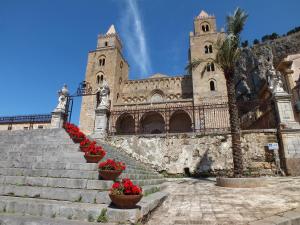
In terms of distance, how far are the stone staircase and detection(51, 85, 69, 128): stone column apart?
20.2 feet

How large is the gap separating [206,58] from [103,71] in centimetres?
1806

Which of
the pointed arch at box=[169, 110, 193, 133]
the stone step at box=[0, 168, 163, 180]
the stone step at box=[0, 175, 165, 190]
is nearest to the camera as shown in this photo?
the stone step at box=[0, 175, 165, 190]

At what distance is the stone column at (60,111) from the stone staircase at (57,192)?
243 inches

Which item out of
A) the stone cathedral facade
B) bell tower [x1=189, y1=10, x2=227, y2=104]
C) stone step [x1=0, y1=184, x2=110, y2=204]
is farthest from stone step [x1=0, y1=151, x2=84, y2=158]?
bell tower [x1=189, y1=10, x2=227, y2=104]

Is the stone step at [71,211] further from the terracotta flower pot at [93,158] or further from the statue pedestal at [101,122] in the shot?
the statue pedestal at [101,122]

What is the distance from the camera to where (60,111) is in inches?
506

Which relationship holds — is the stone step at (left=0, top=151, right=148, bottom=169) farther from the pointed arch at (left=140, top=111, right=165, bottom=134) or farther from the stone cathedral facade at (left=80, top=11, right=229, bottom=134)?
the stone cathedral facade at (left=80, top=11, right=229, bottom=134)

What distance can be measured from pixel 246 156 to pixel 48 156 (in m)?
9.03

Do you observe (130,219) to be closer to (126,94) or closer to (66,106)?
(66,106)

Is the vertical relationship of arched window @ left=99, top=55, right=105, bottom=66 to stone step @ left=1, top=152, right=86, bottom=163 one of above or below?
above

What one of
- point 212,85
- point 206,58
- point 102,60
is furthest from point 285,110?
point 102,60

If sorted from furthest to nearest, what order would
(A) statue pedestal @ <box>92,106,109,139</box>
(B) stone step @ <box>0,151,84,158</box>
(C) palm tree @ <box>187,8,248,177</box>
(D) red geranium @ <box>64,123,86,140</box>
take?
(A) statue pedestal @ <box>92,106,109,139</box>, (C) palm tree @ <box>187,8,248,177</box>, (D) red geranium @ <box>64,123,86,140</box>, (B) stone step @ <box>0,151,84,158</box>

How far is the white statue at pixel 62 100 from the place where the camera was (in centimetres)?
1299

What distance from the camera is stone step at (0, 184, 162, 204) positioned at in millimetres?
3698
